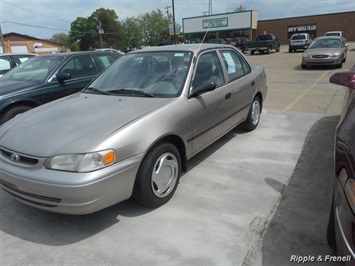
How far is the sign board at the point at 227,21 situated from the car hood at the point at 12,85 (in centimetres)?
3698

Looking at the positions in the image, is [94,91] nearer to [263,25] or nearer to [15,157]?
[15,157]

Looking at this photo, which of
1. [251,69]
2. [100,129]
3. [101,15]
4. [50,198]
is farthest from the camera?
[101,15]

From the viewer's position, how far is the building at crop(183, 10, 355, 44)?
130 ft

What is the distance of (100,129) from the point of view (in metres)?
2.67

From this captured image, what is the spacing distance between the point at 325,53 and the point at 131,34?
8068 cm

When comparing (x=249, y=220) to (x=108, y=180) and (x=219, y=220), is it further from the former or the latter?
(x=108, y=180)

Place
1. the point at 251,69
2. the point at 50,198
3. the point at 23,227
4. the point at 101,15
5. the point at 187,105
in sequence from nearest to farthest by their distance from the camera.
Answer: the point at 50,198 → the point at 23,227 → the point at 187,105 → the point at 251,69 → the point at 101,15

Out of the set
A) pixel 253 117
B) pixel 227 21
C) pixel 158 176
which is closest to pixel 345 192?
pixel 158 176

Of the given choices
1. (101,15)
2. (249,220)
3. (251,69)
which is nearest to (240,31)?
(251,69)

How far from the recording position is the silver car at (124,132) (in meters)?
2.45

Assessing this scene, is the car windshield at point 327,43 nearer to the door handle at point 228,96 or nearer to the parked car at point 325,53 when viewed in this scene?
the parked car at point 325,53

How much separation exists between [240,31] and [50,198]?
150ft

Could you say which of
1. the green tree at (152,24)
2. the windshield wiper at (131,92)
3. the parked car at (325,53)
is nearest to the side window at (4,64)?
the windshield wiper at (131,92)

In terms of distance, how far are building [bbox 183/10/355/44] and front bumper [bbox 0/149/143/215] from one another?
37856 millimetres
